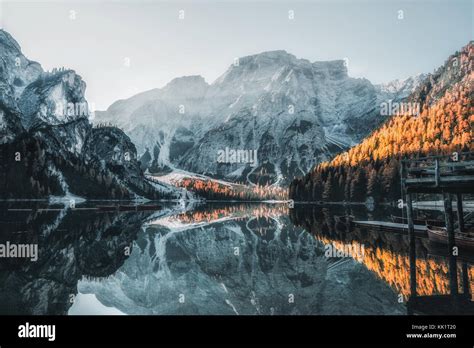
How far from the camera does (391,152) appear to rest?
15700 cm

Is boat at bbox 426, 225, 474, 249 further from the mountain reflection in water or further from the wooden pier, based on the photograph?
the mountain reflection in water

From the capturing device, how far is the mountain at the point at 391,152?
460ft

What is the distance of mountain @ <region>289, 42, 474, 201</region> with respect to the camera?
140 m

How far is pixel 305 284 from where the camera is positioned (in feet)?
74.8

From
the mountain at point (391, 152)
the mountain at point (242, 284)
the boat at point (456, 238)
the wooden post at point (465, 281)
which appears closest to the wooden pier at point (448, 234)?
the wooden post at point (465, 281)

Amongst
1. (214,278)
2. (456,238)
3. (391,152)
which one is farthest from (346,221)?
(391,152)

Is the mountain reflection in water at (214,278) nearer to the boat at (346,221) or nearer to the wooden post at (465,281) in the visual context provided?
the wooden post at (465,281)

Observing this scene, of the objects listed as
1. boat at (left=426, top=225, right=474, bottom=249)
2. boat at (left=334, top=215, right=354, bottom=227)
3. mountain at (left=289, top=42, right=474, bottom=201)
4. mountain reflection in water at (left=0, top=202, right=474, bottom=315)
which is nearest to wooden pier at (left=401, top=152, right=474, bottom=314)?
boat at (left=426, top=225, right=474, bottom=249)

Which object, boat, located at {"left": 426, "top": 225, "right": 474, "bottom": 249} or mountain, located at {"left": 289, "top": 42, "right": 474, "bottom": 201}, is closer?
boat, located at {"left": 426, "top": 225, "right": 474, "bottom": 249}

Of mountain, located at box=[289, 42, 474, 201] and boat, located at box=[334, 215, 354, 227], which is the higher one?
mountain, located at box=[289, 42, 474, 201]

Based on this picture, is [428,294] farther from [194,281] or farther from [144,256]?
[144,256]

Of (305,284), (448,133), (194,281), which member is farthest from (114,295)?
(448,133)

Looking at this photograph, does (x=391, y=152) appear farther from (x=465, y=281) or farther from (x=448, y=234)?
(x=465, y=281)
